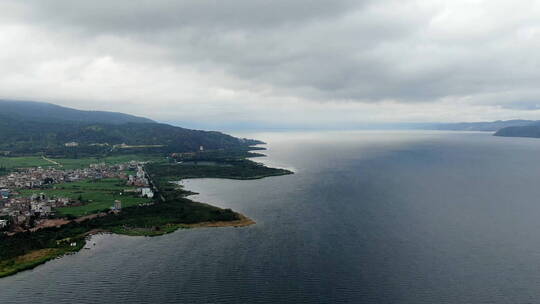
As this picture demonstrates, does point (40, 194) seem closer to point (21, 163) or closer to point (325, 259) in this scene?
point (325, 259)

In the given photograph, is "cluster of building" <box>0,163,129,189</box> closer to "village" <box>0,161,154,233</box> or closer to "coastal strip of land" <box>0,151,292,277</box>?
"village" <box>0,161,154,233</box>

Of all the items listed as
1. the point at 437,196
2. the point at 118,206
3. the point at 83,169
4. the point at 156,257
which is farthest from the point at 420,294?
the point at 83,169

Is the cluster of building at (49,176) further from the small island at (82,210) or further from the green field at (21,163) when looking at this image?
the green field at (21,163)

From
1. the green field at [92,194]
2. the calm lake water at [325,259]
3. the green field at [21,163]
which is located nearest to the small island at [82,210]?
the green field at [92,194]

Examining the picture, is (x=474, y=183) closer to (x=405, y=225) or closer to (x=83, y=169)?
(x=405, y=225)

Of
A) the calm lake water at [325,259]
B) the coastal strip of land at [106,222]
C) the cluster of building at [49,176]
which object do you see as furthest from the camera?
the cluster of building at [49,176]

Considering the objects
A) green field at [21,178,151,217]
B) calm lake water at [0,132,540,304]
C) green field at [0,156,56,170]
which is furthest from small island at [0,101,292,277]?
green field at [0,156,56,170]

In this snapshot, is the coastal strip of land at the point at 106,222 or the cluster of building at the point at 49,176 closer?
the coastal strip of land at the point at 106,222
